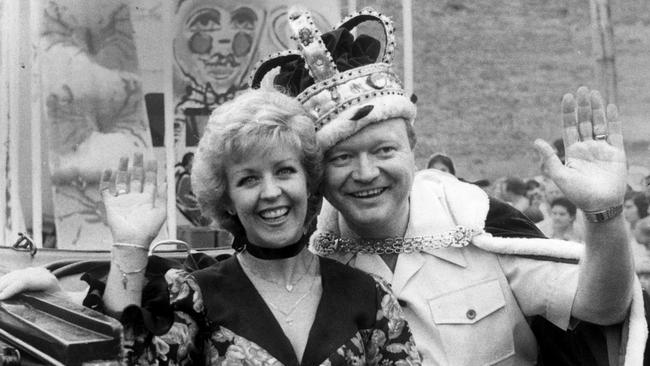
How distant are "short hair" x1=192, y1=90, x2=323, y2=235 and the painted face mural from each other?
4.50 meters

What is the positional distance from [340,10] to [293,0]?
414 mm

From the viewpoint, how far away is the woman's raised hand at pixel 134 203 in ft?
8.23

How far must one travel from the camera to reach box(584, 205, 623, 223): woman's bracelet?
2.73 metres

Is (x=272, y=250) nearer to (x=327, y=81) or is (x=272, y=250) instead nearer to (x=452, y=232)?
(x=327, y=81)

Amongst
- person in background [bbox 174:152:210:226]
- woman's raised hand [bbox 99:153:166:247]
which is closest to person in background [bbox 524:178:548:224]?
person in background [bbox 174:152:210:226]

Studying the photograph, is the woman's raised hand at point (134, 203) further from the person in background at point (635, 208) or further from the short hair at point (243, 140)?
the person in background at point (635, 208)

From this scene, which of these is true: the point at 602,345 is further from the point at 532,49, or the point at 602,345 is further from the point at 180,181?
the point at 532,49

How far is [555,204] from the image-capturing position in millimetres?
8773

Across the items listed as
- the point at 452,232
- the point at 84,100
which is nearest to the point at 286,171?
the point at 452,232

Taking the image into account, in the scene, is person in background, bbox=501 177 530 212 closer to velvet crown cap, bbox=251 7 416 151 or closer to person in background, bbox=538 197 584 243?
person in background, bbox=538 197 584 243

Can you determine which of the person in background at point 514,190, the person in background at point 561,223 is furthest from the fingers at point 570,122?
the person in background at point 514,190

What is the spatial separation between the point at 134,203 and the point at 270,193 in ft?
1.22

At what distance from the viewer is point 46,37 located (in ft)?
21.3

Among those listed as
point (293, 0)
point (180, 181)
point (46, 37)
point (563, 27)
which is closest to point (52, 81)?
point (46, 37)
